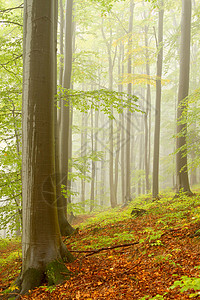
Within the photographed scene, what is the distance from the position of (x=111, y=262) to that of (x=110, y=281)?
2.56 ft

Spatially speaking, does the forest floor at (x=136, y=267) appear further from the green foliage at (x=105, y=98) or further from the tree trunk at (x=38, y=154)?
the green foliage at (x=105, y=98)

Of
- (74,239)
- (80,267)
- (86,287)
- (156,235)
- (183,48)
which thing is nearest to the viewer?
(86,287)

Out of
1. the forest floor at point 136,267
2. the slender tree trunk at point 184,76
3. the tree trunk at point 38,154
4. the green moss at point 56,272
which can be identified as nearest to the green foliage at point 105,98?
the tree trunk at point 38,154

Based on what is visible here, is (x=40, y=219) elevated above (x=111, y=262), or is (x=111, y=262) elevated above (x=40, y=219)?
(x=40, y=219)

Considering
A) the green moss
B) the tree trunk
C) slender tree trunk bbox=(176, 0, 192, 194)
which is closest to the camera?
the green moss

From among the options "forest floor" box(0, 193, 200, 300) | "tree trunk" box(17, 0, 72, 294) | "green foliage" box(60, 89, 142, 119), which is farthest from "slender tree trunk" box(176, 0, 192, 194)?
"tree trunk" box(17, 0, 72, 294)

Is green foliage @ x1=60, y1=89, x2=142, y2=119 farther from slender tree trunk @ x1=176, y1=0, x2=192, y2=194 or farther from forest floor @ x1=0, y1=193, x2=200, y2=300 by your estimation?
slender tree trunk @ x1=176, y1=0, x2=192, y2=194

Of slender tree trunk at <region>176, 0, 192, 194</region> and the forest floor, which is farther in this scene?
slender tree trunk at <region>176, 0, 192, 194</region>

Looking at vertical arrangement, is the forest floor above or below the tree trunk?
below

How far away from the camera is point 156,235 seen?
5.32 metres

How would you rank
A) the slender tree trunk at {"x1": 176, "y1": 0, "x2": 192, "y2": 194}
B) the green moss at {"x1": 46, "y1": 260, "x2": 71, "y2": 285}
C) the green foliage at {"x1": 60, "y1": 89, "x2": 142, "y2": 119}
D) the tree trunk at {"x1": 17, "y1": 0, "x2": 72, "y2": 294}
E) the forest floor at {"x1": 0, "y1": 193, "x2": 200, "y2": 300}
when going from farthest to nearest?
the slender tree trunk at {"x1": 176, "y1": 0, "x2": 192, "y2": 194}
the green foliage at {"x1": 60, "y1": 89, "x2": 142, "y2": 119}
the tree trunk at {"x1": 17, "y1": 0, "x2": 72, "y2": 294}
the green moss at {"x1": 46, "y1": 260, "x2": 71, "y2": 285}
the forest floor at {"x1": 0, "y1": 193, "x2": 200, "y2": 300}

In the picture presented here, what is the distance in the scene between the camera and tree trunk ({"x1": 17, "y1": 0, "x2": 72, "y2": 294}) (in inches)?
167

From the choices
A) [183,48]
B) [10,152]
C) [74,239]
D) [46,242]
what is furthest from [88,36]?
[46,242]

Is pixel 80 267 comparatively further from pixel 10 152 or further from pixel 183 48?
pixel 183 48
